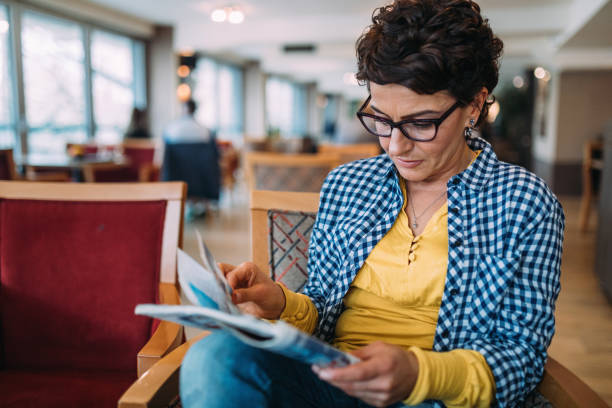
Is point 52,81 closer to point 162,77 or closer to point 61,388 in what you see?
point 162,77

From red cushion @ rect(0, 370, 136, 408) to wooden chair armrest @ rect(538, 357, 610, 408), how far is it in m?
0.88

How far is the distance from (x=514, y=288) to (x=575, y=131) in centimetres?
881

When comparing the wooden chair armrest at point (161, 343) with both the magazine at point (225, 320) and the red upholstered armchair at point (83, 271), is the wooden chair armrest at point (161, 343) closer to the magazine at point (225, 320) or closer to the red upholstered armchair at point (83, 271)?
the red upholstered armchair at point (83, 271)

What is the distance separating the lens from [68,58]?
7.07 m

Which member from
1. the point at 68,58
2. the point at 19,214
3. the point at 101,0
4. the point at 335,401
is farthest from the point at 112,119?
the point at 335,401

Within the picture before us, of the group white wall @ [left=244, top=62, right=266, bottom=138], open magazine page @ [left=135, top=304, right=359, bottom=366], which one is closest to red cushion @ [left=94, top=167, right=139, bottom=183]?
open magazine page @ [left=135, top=304, right=359, bottom=366]

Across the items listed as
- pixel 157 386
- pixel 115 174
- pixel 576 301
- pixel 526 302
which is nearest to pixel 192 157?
pixel 115 174

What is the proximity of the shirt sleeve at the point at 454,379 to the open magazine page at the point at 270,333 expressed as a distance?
0.13 metres

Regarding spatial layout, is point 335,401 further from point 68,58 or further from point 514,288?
point 68,58

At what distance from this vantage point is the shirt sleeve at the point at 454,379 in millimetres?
770

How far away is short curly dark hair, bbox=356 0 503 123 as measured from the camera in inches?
35.8

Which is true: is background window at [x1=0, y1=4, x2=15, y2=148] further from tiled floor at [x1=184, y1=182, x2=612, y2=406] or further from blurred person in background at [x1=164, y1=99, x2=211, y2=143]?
tiled floor at [x1=184, y1=182, x2=612, y2=406]

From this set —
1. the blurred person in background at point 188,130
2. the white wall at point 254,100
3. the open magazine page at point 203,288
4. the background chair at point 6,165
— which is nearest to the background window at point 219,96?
the white wall at point 254,100

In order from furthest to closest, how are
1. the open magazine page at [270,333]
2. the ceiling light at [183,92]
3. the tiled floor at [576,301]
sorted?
1. the ceiling light at [183,92]
2. the tiled floor at [576,301]
3. the open magazine page at [270,333]
